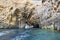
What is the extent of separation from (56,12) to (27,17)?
3722 mm

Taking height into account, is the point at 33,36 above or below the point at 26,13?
below

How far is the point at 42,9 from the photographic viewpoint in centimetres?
1712

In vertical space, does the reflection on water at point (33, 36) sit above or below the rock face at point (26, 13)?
below

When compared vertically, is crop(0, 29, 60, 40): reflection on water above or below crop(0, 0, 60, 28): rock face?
below

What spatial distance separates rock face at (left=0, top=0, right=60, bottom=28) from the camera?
16.4 meters

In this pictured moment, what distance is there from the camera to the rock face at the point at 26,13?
53.8ft

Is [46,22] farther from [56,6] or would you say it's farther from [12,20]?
[12,20]

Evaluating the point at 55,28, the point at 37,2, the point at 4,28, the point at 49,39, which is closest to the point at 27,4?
the point at 37,2

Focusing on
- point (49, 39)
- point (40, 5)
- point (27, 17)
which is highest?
point (40, 5)

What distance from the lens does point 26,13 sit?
1788 cm

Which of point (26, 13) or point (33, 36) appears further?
point (26, 13)

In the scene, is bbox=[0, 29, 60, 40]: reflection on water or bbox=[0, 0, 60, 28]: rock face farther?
bbox=[0, 0, 60, 28]: rock face

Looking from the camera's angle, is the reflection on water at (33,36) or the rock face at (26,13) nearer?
the reflection on water at (33,36)

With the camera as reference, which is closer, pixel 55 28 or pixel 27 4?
pixel 55 28
